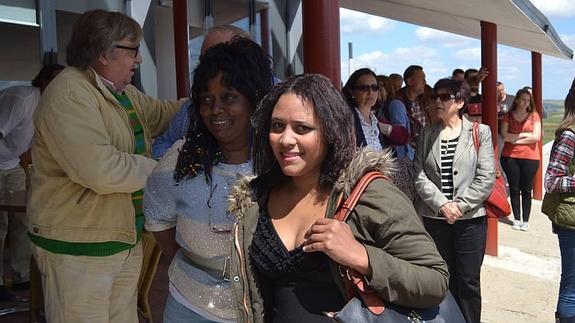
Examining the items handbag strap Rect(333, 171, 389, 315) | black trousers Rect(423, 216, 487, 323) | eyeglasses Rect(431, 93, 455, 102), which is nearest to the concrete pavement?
black trousers Rect(423, 216, 487, 323)

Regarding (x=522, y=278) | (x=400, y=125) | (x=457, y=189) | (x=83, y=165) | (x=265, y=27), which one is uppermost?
(x=265, y=27)

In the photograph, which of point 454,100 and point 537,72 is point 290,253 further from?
point 537,72

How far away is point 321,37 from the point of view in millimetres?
3002

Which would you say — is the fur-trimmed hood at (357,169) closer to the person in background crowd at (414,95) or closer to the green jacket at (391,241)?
the green jacket at (391,241)

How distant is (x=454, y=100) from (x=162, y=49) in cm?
536

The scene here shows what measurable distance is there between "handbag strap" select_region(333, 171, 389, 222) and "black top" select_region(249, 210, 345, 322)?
12 centimetres

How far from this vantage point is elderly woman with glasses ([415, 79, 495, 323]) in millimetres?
4246

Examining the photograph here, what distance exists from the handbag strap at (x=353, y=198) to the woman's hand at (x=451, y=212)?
2.76 m

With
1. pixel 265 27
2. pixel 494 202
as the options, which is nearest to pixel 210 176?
pixel 494 202

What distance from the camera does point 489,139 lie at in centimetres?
436

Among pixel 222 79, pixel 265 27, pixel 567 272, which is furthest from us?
pixel 265 27

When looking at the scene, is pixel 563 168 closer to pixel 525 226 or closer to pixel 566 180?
pixel 566 180

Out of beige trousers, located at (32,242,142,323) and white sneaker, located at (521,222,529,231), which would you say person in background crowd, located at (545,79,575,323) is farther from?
white sneaker, located at (521,222,529,231)

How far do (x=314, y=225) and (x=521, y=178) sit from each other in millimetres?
8147
